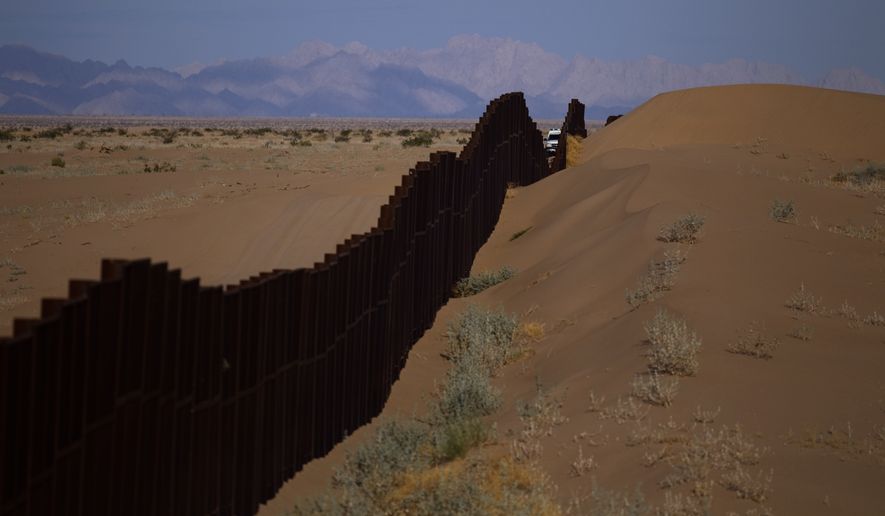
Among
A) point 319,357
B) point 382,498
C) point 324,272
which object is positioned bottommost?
point 382,498

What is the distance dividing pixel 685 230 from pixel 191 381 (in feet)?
25.6


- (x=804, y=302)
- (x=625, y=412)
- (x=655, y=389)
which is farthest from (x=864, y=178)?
(x=625, y=412)

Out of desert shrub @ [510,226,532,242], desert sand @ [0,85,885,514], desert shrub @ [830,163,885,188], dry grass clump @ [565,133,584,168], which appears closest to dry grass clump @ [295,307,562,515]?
desert sand @ [0,85,885,514]

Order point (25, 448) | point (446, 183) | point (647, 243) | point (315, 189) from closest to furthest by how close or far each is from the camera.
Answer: point (25, 448) < point (647, 243) < point (446, 183) < point (315, 189)

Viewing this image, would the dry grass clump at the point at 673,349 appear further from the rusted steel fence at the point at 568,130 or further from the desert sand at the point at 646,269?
the rusted steel fence at the point at 568,130

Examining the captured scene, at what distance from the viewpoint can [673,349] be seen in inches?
366

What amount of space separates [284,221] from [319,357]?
13481mm

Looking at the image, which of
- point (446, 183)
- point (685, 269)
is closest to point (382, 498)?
point (685, 269)

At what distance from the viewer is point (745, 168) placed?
72.0 ft

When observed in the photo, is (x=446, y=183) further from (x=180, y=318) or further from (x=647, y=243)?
(x=180, y=318)

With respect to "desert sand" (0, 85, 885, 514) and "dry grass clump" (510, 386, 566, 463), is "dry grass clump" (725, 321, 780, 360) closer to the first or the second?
"desert sand" (0, 85, 885, 514)

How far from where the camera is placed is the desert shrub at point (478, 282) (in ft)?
54.4

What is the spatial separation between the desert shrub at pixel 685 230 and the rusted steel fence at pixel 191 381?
3.20 meters

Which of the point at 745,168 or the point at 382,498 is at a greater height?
the point at 745,168
